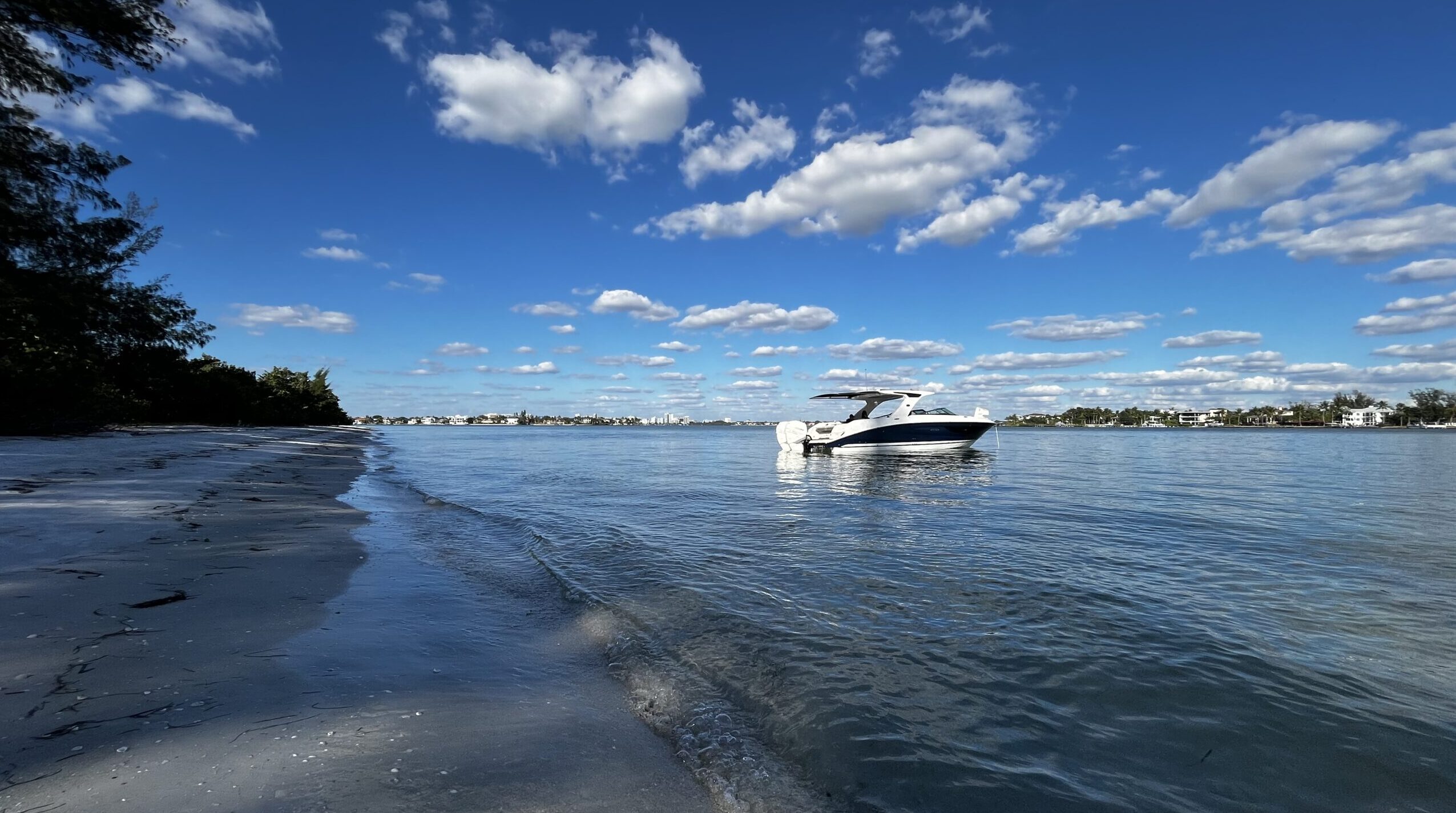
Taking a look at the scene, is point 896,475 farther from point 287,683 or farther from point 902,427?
point 287,683

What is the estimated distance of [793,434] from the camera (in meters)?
46.5

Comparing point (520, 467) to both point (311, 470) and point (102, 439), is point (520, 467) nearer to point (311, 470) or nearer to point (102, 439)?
point (311, 470)

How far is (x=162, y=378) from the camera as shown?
43094 millimetres

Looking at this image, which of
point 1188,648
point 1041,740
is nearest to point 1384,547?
point 1188,648

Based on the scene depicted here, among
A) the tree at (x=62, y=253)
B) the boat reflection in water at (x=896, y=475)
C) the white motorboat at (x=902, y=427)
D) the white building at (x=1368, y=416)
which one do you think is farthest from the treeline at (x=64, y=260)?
the white building at (x=1368, y=416)

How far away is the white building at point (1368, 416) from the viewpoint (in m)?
181

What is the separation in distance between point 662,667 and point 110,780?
3.52 metres

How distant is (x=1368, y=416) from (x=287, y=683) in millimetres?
270670

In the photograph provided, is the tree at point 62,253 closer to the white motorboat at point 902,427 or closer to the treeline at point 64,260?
the treeline at point 64,260

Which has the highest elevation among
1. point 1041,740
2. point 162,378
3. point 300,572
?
point 162,378

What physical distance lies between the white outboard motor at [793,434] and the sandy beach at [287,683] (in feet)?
124

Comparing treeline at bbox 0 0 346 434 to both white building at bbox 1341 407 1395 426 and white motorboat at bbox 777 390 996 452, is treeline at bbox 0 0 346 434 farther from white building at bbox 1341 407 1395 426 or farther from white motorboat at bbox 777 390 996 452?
white building at bbox 1341 407 1395 426

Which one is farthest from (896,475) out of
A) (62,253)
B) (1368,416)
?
(1368,416)

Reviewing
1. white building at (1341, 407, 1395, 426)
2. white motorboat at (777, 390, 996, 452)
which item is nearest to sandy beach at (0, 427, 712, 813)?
white motorboat at (777, 390, 996, 452)
